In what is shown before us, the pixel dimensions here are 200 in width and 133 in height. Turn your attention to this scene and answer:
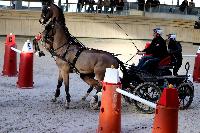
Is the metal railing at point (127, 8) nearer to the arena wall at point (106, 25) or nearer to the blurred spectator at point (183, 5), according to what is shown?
the blurred spectator at point (183, 5)

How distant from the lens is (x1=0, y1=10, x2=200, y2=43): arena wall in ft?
89.3

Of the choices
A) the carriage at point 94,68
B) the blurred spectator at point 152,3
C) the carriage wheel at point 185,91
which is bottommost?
the carriage wheel at point 185,91

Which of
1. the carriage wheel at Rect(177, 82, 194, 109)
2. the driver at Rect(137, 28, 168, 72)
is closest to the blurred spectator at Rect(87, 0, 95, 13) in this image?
the driver at Rect(137, 28, 168, 72)

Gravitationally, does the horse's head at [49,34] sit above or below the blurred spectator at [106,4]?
below

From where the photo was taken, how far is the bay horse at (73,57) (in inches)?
402

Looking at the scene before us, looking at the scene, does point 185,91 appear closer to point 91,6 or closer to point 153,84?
point 153,84

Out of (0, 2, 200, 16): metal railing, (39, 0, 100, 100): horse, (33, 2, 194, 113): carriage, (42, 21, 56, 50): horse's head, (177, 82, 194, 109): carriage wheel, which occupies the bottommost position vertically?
(177, 82, 194, 109): carriage wheel

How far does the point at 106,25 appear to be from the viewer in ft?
93.3

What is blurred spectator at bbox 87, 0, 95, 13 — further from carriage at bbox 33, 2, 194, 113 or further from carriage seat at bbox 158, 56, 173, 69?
carriage seat at bbox 158, 56, 173, 69

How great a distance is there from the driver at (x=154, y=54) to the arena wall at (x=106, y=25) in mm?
15985

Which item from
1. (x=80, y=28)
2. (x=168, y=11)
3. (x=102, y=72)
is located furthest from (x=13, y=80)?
(x=168, y=11)

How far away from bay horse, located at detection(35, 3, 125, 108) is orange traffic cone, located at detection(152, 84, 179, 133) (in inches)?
169

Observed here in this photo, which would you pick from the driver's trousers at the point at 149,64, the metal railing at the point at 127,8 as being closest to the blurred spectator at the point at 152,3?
the metal railing at the point at 127,8

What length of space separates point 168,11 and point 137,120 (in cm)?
2048
